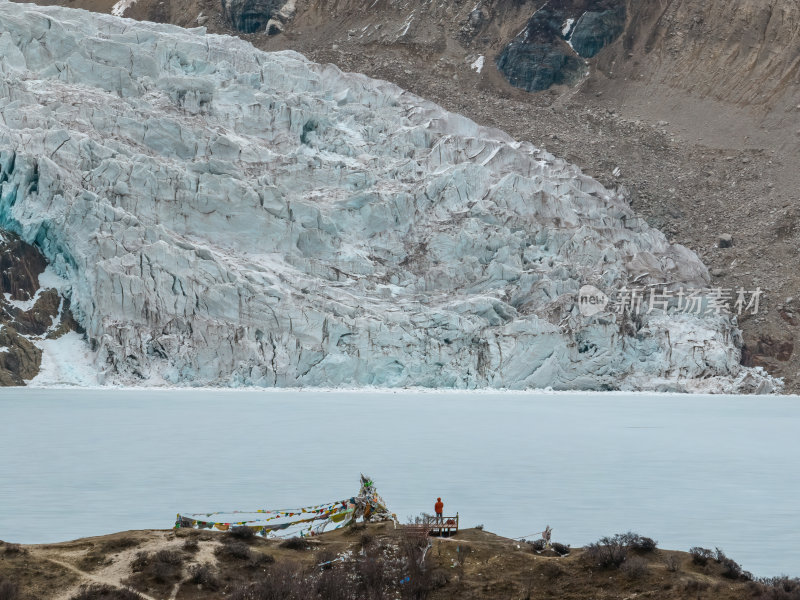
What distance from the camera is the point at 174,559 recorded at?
11.9 meters

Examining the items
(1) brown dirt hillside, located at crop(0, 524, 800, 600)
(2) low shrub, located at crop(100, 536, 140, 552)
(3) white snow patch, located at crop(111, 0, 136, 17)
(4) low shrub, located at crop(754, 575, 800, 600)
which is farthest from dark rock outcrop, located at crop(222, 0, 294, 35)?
(4) low shrub, located at crop(754, 575, 800, 600)

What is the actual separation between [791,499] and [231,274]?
37.7 metres

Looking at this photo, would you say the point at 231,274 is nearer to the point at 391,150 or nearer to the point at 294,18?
the point at 391,150

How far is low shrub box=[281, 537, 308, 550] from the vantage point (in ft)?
43.4

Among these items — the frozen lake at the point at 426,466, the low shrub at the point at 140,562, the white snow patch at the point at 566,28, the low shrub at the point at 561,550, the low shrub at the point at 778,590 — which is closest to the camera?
the low shrub at the point at 778,590

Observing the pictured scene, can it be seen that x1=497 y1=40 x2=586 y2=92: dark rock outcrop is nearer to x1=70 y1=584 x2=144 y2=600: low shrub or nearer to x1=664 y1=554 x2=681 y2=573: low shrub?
x1=664 y1=554 x2=681 y2=573: low shrub

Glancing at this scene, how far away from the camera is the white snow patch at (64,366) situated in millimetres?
A: 51281

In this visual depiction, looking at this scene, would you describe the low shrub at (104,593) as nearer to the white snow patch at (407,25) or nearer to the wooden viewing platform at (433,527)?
the wooden viewing platform at (433,527)

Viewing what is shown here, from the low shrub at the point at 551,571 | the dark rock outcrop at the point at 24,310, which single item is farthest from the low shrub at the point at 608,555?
the dark rock outcrop at the point at 24,310

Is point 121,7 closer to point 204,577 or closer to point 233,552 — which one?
point 233,552

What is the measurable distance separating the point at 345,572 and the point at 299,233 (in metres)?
47.9

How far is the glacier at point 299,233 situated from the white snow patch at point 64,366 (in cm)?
82

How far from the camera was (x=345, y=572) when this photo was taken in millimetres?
11742

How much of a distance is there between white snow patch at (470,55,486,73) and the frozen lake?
61428mm
